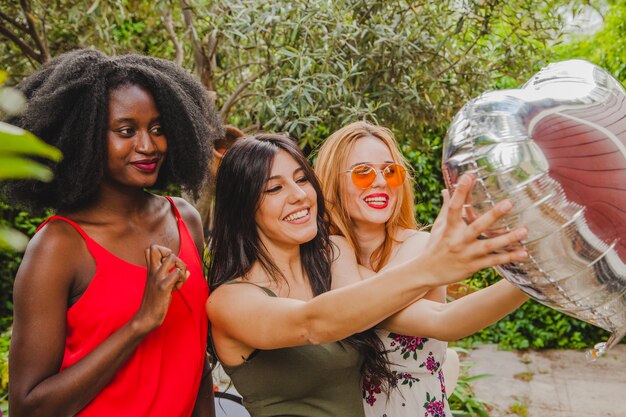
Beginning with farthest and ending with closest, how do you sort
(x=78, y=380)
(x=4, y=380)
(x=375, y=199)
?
1. (x=4, y=380)
2. (x=375, y=199)
3. (x=78, y=380)

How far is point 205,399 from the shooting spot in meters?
2.02

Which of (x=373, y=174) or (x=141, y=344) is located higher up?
(x=373, y=174)

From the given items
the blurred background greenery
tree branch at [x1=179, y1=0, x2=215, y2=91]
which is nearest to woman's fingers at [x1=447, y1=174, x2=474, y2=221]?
the blurred background greenery

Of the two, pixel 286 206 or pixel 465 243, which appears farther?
pixel 286 206

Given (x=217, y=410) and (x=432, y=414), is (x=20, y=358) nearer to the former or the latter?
(x=217, y=410)

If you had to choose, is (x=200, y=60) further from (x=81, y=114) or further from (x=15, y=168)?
(x=15, y=168)

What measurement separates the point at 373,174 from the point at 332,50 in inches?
50.3

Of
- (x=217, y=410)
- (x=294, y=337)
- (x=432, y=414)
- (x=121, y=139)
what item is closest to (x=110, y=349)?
(x=294, y=337)

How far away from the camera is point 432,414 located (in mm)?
2123

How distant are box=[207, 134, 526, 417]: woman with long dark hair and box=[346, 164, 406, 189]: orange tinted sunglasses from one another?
0.20m

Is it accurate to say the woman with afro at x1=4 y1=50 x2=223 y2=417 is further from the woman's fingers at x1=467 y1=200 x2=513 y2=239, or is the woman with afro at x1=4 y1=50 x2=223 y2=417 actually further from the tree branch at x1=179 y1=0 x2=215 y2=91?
the tree branch at x1=179 y1=0 x2=215 y2=91

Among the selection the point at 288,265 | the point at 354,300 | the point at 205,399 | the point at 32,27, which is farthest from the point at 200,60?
the point at 354,300

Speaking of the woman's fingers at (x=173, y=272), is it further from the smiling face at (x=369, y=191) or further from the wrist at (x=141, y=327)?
the smiling face at (x=369, y=191)

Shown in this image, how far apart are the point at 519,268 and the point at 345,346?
0.83m
